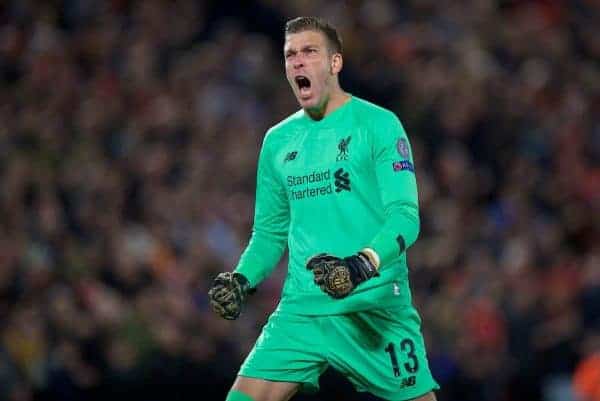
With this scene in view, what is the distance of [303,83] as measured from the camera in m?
6.68

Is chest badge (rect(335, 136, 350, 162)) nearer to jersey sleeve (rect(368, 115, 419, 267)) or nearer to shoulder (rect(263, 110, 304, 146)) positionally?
jersey sleeve (rect(368, 115, 419, 267))

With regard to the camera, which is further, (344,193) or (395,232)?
(344,193)

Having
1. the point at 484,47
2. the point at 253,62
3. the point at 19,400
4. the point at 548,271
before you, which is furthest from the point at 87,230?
the point at 484,47

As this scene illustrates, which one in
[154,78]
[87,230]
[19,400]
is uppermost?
[154,78]

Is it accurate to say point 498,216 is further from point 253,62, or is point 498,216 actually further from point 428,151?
point 253,62

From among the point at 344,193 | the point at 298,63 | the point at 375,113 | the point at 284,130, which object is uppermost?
the point at 298,63

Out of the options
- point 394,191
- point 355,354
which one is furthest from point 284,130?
point 355,354

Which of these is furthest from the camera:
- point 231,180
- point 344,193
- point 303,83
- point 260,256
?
point 231,180

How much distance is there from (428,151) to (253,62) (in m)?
2.14

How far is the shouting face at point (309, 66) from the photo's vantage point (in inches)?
261

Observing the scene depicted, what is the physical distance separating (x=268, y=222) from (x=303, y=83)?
2.48 feet

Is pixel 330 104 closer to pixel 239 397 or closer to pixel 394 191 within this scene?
pixel 394 191

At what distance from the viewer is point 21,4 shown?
14078 millimetres

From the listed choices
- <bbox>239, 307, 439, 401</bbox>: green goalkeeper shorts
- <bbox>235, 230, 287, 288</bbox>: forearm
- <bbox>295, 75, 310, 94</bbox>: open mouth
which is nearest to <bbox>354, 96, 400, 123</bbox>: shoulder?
<bbox>295, 75, 310, 94</bbox>: open mouth
